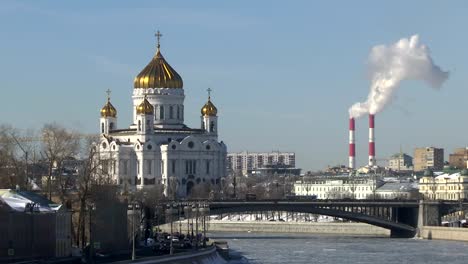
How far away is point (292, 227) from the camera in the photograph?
140000 mm

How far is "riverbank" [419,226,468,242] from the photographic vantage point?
11475 cm

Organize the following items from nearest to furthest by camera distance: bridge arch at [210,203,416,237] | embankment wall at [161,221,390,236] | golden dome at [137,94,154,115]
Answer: bridge arch at [210,203,416,237] → embankment wall at [161,221,390,236] → golden dome at [137,94,154,115]

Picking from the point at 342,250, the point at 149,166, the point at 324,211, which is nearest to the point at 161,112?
the point at 149,166

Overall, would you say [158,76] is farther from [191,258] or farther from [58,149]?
[191,258]

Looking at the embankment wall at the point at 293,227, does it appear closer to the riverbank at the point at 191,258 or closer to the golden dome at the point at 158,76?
the golden dome at the point at 158,76

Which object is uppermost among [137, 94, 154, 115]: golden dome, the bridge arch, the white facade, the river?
[137, 94, 154, 115]: golden dome

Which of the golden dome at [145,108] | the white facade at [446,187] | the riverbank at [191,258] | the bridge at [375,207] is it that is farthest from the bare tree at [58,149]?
the white facade at [446,187]

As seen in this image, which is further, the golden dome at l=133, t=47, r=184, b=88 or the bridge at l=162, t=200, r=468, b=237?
the golden dome at l=133, t=47, r=184, b=88

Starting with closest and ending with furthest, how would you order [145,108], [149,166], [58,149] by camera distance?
[58,149] → [145,108] → [149,166]

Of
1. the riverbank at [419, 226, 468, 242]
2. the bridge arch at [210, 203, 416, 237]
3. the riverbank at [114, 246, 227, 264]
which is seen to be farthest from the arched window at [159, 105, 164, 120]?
the riverbank at [114, 246, 227, 264]

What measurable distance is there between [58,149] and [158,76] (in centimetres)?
7198

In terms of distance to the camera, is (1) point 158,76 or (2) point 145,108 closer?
(2) point 145,108

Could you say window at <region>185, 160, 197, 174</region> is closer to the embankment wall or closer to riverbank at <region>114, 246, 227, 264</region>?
the embankment wall

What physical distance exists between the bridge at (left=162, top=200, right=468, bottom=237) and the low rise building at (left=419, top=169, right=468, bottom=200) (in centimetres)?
5325
